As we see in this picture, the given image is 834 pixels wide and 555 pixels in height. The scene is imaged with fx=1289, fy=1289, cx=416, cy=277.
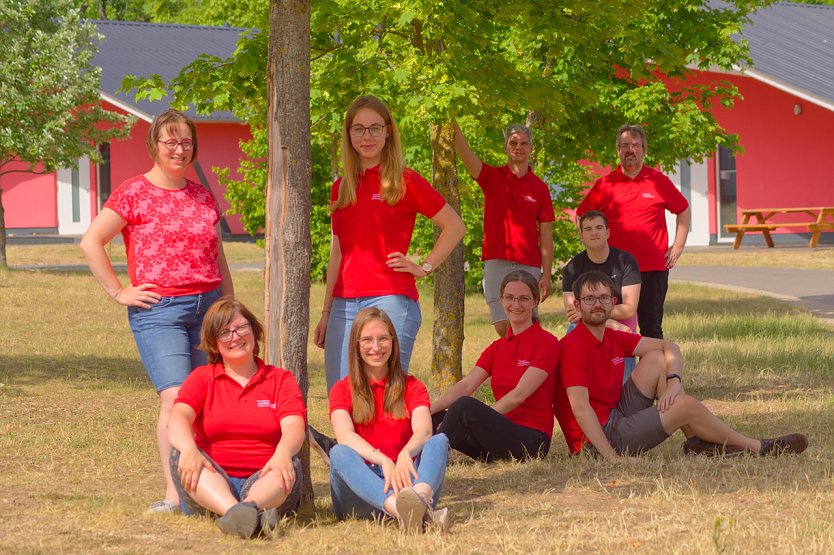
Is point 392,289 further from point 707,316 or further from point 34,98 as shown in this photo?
point 34,98

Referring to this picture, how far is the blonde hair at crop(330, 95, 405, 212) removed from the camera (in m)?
5.95

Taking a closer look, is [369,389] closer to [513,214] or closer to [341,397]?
[341,397]

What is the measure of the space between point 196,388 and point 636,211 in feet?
13.5

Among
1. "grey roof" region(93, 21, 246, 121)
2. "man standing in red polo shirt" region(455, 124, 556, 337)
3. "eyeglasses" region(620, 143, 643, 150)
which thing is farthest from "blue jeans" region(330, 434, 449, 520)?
"grey roof" region(93, 21, 246, 121)

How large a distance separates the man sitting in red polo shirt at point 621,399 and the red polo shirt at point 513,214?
5.26 ft

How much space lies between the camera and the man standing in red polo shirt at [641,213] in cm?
883

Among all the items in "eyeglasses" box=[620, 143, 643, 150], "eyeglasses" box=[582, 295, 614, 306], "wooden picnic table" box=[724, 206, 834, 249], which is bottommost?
"eyeglasses" box=[582, 295, 614, 306]

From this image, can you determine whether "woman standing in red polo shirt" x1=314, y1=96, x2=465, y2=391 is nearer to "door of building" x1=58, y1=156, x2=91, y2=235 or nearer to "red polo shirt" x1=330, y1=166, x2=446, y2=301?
"red polo shirt" x1=330, y1=166, x2=446, y2=301

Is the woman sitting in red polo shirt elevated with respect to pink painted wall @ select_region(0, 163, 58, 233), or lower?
lower

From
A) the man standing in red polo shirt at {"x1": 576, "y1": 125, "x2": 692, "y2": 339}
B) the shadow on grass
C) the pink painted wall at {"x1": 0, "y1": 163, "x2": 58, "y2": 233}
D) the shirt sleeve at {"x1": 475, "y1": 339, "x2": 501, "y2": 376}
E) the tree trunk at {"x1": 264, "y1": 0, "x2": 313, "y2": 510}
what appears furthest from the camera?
the pink painted wall at {"x1": 0, "y1": 163, "x2": 58, "y2": 233}

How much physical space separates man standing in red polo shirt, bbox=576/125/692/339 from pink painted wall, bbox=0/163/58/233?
3077 cm

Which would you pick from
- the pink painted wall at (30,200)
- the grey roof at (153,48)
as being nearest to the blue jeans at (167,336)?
the grey roof at (153,48)

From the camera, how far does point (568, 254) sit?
1866 cm

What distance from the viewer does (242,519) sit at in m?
5.33
